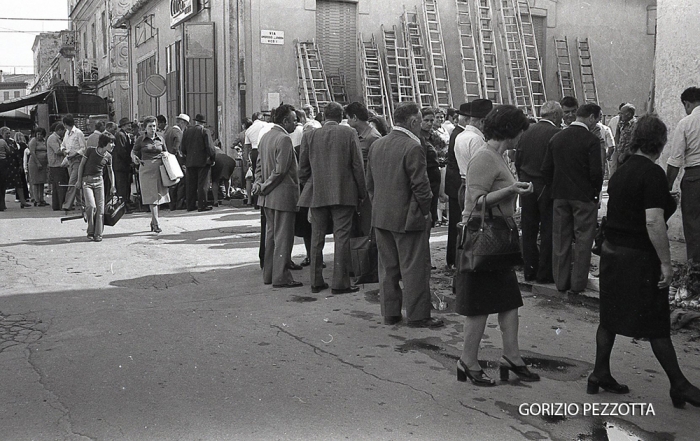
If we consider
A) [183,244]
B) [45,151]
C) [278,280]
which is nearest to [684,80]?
[278,280]

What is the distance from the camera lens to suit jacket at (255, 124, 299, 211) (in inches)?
349

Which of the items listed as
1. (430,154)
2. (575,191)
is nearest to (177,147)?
(430,154)

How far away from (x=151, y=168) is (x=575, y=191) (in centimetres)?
857

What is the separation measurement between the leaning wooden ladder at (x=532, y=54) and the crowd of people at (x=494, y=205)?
1243 cm

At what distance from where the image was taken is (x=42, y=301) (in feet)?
27.7

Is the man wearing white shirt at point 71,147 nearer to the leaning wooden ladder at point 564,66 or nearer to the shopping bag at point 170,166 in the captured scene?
the shopping bag at point 170,166

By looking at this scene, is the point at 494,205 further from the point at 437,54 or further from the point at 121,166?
the point at 437,54

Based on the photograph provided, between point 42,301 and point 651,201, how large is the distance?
244 inches

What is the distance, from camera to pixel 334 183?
8.28 metres

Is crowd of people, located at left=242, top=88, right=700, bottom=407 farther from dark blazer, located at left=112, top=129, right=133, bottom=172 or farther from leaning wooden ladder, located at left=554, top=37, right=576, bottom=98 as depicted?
leaning wooden ladder, located at left=554, top=37, right=576, bottom=98

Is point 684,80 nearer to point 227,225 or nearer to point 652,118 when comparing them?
point 652,118

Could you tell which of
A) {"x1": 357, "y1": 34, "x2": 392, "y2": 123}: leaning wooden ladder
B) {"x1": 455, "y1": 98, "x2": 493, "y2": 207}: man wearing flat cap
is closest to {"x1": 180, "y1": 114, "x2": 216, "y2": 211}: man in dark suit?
{"x1": 357, "y1": 34, "x2": 392, "y2": 123}: leaning wooden ladder

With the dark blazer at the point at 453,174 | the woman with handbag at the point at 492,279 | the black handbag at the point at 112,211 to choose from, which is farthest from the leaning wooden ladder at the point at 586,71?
the woman with handbag at the point at 492,279

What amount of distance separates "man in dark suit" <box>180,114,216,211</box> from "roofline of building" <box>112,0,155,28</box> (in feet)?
42.1
